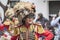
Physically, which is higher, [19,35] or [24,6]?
[24,6]

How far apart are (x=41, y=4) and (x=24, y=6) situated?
1120cm

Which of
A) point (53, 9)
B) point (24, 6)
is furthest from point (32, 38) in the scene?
point (53, 9)

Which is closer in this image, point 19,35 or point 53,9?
point 19,35

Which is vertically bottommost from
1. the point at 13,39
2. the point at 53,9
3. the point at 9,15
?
the point at 53,9

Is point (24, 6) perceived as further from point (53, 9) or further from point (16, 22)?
point (53, 9)

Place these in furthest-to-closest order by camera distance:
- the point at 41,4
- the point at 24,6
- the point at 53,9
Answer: the point at 53,9
the point at 41,4
the point at 24,6

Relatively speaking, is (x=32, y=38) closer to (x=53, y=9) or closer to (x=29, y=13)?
(x=29, y=13)

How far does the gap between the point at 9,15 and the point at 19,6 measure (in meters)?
0.19

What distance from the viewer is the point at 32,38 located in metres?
3.35

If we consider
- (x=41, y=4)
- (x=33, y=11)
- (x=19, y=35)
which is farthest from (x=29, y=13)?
(x=41, y=4)

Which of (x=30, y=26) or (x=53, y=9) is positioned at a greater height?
(x=30, y=26)

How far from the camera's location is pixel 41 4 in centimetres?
1448

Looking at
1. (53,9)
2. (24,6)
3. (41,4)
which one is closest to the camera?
(24,6)

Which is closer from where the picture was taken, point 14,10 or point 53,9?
point 14,10
